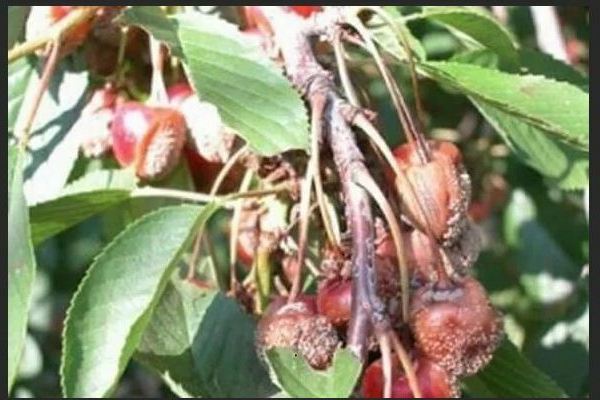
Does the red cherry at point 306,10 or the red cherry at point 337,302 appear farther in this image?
the red cherry at point 306,10

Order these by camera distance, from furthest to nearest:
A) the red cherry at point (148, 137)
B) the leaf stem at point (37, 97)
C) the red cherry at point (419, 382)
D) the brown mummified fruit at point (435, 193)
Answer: the red cherry at point (148, 137) < the leaf stem at point (37, 97) < the brown mummified fruit at point (435, 193) < the red cherry at point (419, 382)

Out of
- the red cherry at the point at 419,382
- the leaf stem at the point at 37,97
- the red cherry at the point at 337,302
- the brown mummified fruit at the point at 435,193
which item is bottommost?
the red cherry at the point at 419,382

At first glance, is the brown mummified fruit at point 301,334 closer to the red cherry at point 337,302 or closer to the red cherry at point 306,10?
the red cherry at point 337,302

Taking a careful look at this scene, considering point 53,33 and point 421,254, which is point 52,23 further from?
point 421,254

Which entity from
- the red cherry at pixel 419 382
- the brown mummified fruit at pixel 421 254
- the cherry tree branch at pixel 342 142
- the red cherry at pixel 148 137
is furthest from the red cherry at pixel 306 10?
the red cherry at pixel 419 382

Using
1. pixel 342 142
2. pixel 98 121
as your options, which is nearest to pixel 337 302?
pixel 342 142

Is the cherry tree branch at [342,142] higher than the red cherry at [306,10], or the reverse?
the red cherry at [306,10]
